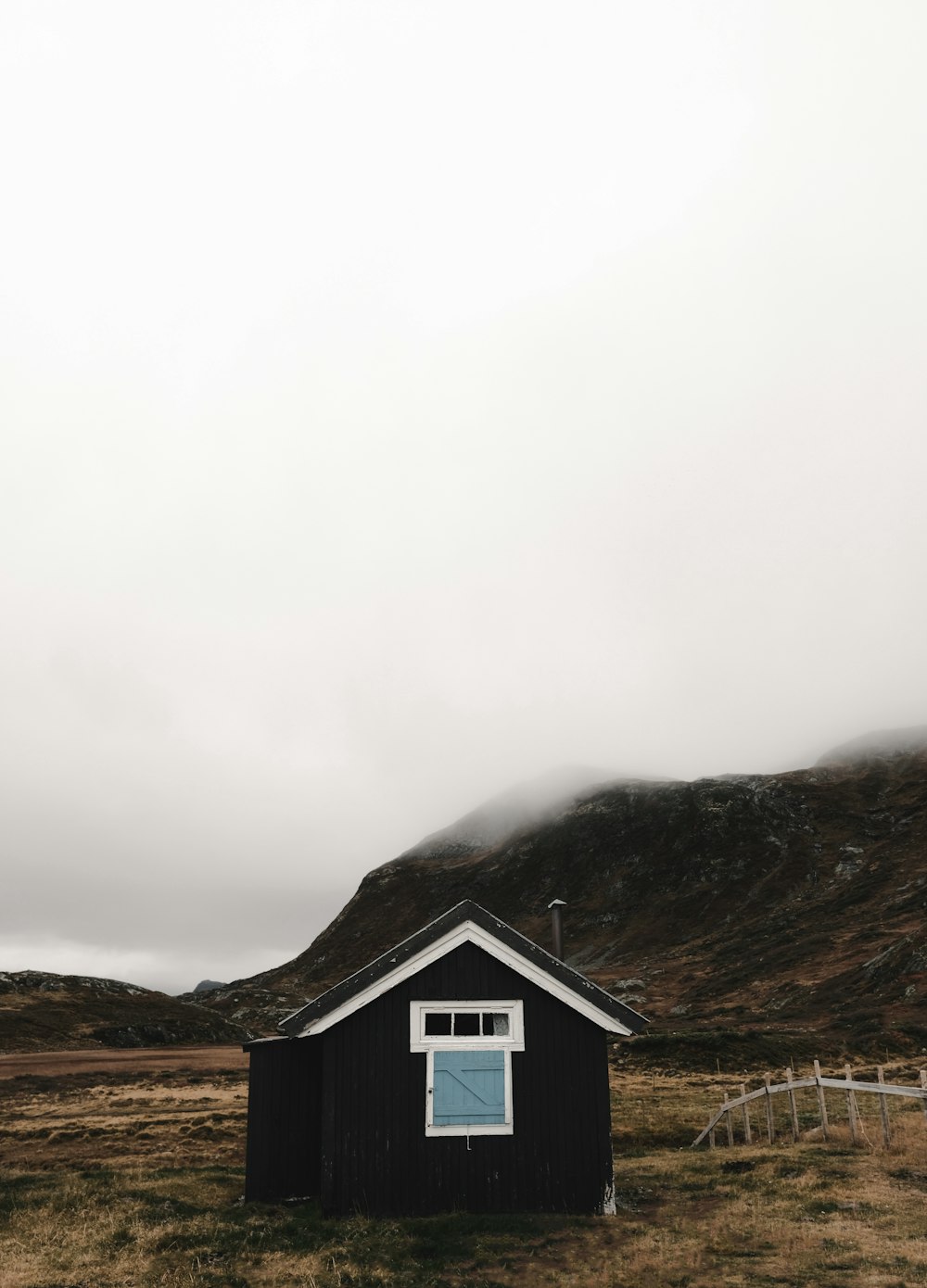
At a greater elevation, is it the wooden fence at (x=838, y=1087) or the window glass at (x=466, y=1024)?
the window glass at (x=466, y=1024)

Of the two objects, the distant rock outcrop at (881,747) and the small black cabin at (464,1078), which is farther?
the distant rock outcrop at (881,747)

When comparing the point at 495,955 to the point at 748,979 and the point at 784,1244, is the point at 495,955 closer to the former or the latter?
the point at 784,1244

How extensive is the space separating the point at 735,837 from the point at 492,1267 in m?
150

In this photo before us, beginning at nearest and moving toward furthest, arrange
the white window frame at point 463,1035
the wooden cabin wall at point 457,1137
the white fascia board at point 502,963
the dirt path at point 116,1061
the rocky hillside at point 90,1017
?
the wooden cabin wall at point 457,1137, the white window frame at point 463,1035, the white fascia board at point 502,963, the dirt path at point 116,1061, the rocky hillside at point 90,1017

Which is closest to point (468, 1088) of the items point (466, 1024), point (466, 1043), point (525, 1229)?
point (466, 1043)

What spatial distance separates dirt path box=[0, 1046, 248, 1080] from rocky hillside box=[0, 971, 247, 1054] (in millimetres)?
5700

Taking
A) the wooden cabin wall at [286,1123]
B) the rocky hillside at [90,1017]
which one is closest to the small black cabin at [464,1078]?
the wooden cabin wall at [286,1123]

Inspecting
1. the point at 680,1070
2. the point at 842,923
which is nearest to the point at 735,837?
the point at 842,923

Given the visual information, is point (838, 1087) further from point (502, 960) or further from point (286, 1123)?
point (286, 1123)

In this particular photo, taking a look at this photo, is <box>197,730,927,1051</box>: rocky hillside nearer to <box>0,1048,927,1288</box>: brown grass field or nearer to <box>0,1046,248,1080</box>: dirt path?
<box>0,1046,248,1080</box>: dirt path

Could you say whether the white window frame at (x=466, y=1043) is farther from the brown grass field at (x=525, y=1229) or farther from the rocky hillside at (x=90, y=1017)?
the rocky hillside at (x=90, y=1017)

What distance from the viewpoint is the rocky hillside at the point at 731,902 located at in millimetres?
78438

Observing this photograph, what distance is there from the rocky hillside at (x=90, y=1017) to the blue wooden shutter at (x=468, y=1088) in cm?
6868

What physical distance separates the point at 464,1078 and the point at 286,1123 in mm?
4337
